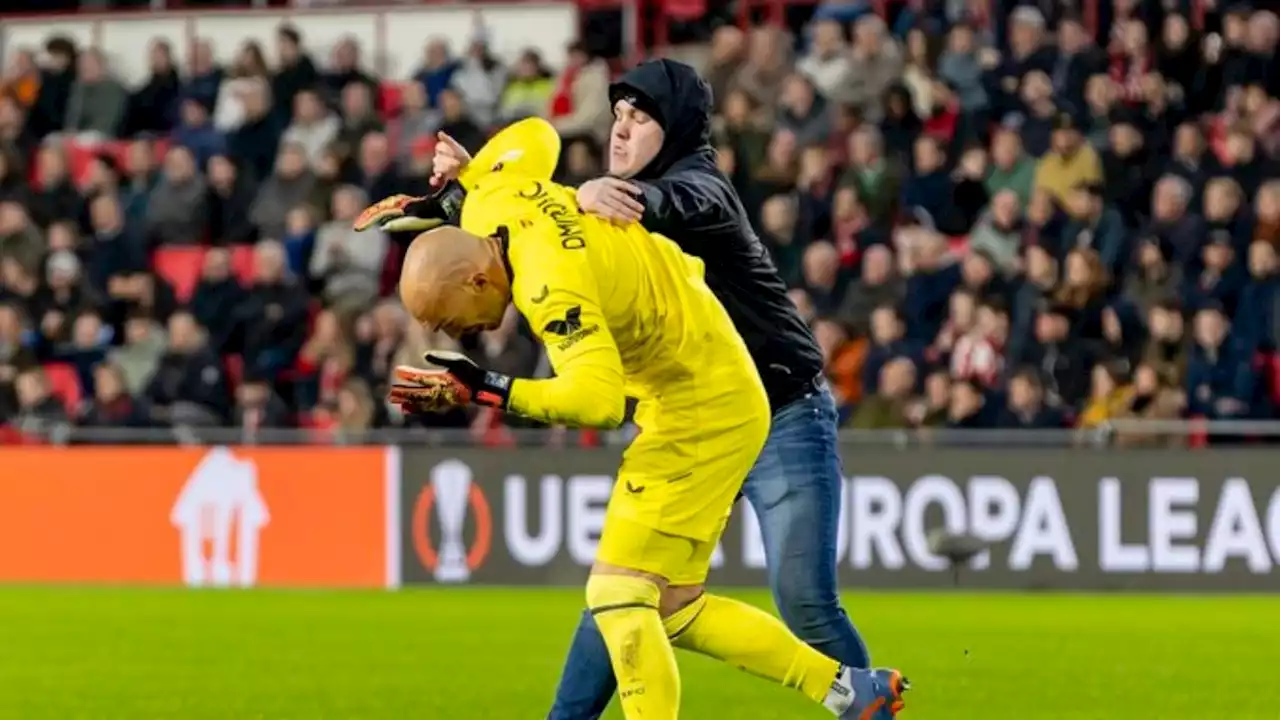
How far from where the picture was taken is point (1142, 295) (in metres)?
18.6

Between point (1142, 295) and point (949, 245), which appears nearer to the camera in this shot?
point (1142, 295)

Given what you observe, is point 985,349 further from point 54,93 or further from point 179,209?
point 54,93

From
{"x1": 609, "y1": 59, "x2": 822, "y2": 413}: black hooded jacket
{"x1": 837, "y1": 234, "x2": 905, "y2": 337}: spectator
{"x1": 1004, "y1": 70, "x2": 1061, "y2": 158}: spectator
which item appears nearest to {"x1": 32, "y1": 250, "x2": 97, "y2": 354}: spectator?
{"x1": 837, "y1": 234, "x2": 905, "y2": 337}: spectator

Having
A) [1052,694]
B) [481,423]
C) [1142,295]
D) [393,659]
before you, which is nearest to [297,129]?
[481,423]

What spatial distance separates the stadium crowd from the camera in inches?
731

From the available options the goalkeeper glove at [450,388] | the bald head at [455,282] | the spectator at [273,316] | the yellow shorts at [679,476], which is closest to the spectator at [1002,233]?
the spectator at [273,316]

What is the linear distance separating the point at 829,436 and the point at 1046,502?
34.3 ft

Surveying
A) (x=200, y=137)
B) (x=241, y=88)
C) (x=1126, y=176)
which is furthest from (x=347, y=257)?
(x=1126, y=176)

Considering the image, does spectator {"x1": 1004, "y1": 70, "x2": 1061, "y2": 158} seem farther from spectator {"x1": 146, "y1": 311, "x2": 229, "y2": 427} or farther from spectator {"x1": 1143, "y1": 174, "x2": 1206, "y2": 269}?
spectator {"x1": 146, "y1": 311, "x2": 229, "y2": 427}

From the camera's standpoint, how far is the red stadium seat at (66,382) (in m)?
21.7

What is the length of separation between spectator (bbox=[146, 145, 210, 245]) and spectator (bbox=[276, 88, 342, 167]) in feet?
3.02

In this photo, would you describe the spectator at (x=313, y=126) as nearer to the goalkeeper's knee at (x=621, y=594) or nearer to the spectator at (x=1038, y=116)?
the spectator at (x=1038, y=116)

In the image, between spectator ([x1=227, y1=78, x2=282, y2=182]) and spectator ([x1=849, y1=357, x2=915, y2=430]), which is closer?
spectator ([x1=849, y1=357, x2=915, y2=430])

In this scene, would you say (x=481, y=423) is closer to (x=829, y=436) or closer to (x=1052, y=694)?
(x=1052, y=694)
